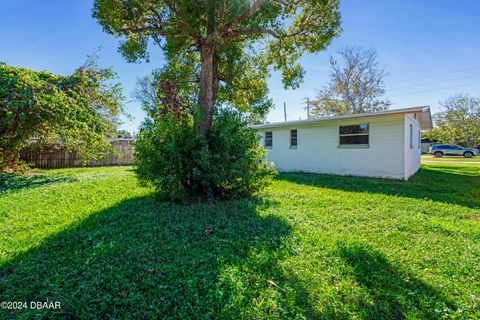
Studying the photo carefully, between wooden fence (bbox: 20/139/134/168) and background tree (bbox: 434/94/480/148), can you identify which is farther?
background tree (bbox: 434/94/480/148)

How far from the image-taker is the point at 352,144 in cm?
1042

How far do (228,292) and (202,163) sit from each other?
3007 millimetres

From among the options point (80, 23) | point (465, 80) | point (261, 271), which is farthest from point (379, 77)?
point (261, 271)

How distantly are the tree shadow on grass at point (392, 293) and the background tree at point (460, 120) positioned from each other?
35.2 meters

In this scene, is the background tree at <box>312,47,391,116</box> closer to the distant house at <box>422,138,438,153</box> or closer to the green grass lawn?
the distant house at <box>422,138,438,153</box>

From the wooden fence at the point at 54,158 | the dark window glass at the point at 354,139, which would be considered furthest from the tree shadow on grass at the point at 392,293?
the wooden fence at the point at 54,158

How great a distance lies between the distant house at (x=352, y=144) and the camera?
30.0 ft


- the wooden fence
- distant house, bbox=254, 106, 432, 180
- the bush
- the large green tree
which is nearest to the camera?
the bush

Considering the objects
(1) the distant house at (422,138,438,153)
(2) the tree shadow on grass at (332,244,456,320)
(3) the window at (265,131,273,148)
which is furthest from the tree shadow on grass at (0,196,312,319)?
(1) the distant house at (422,138,438,153)

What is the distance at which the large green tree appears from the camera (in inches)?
234

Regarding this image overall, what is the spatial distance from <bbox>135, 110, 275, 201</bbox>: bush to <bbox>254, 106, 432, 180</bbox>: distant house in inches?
252

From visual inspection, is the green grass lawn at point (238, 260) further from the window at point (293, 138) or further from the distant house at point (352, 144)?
the window at point (293, 138)

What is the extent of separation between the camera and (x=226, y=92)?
31.7 feet

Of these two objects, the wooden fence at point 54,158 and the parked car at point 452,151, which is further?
the parked car at point 452,151
